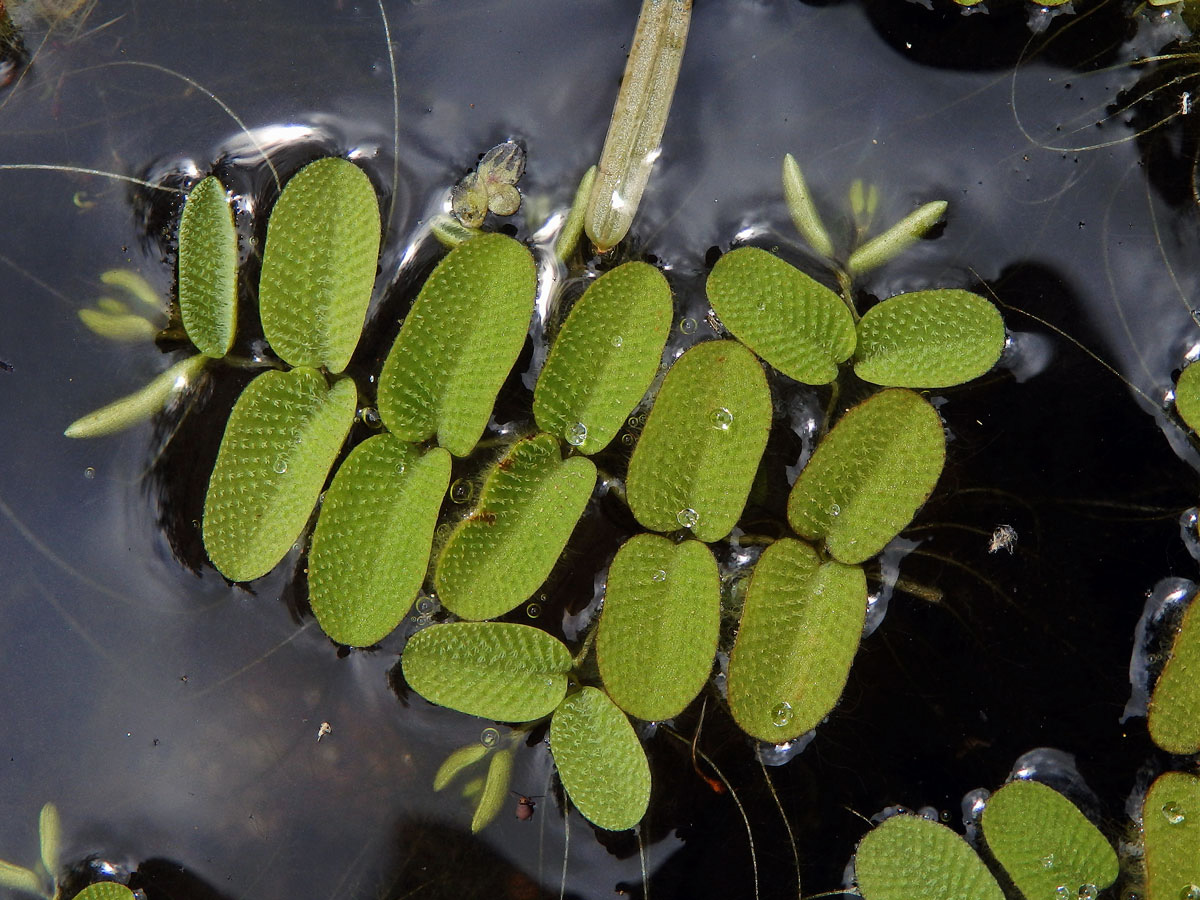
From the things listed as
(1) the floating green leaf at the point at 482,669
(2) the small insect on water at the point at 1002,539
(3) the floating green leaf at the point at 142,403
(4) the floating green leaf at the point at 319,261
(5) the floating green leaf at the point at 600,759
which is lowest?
(5) the floating green leaf at the point at 600,759

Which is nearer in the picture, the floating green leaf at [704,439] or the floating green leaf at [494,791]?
the floating green leaf at [704,439]

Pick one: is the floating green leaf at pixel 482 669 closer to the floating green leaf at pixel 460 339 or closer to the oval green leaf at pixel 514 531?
the oval green leaf at pixel 514 531

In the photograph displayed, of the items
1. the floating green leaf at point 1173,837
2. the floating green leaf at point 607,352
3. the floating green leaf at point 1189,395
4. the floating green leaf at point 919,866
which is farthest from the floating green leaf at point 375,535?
the floating green leaf at point 1173,837

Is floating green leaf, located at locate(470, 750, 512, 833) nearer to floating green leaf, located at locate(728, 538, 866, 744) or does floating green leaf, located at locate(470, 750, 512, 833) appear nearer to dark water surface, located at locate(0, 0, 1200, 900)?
dark water surface, located at locate(0, 0, 1200, 900)

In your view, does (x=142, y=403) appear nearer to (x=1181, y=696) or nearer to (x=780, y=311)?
(x=780, y=311)

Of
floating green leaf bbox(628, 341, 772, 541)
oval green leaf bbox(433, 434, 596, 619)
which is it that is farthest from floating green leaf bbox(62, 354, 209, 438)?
floating green leaf bbox(628, 341, 772, 541)

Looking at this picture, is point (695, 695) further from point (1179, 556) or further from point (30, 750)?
point (30, 750)

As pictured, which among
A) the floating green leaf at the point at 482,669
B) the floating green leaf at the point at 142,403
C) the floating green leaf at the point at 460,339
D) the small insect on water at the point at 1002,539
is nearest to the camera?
the floating green leaf at the point at 460,339
